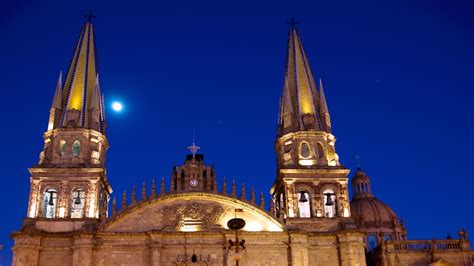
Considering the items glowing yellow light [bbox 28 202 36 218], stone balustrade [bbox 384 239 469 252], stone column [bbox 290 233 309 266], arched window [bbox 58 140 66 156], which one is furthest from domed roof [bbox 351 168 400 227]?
glowing yellow light [bbox 28 202 36 218]

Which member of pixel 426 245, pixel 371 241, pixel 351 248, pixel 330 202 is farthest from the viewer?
pixel 371 241

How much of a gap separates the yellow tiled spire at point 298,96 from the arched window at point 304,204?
5.80 m

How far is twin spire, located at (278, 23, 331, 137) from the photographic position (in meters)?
52.7

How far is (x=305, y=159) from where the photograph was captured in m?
50.9

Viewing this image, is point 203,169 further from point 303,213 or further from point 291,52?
point 291,52

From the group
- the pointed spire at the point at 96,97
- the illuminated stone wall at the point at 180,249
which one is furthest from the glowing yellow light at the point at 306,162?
the pointed spire at the point at 96,97

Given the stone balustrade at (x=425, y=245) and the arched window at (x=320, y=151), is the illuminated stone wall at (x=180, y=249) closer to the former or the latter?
the stone balustrade at (x=425, y=245)

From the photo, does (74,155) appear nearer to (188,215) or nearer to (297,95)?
(188,215)

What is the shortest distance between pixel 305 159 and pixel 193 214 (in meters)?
10.8

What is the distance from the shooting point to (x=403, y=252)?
Answer: 4756cm

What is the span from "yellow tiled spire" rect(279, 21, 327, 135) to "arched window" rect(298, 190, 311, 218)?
19.0ft

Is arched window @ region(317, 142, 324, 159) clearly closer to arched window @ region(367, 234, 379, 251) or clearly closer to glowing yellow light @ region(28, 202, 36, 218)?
arched window @ region(367, 234, 379, 251)

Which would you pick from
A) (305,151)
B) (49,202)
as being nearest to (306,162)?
(305,151)

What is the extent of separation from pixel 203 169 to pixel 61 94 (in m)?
14.5
